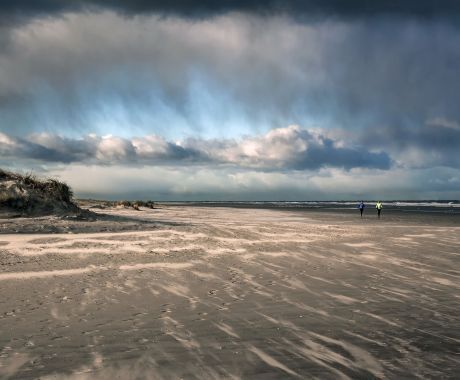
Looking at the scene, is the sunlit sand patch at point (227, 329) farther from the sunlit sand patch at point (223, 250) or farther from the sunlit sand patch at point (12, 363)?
the sunlit sand patch at point (223, 250)

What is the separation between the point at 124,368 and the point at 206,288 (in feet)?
15.7

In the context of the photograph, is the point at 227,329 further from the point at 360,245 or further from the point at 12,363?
the point at 360,245

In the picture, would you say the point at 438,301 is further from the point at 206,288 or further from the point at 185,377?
the point at 185,377

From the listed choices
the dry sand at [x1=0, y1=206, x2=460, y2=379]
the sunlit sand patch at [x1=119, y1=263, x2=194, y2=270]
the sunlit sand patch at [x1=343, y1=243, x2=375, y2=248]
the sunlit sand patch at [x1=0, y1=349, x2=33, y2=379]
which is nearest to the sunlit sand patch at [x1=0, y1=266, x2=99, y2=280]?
the dry sand at [x1=0, y1=206, x2=460, y2=379]

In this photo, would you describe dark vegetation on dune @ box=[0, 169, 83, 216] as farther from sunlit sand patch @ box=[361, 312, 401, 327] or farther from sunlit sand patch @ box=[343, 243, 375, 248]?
sunlit sand patch @ box=[361, 312, 401, 327]

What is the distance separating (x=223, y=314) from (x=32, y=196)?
21.8m

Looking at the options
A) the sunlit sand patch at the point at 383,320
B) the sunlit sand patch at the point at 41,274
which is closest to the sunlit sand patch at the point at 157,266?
the sunlit sand patch at the point at 41,274

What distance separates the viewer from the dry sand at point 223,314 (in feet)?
17.5

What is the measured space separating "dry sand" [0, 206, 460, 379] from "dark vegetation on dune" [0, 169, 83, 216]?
952 centimetres

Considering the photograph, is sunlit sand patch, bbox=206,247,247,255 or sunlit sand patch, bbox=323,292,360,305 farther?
sunlit sand patch, bbox=206,247,247,255

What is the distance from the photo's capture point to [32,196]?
2561cm

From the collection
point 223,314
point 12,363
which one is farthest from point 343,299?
point 12,363

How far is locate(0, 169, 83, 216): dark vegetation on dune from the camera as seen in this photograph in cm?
2441

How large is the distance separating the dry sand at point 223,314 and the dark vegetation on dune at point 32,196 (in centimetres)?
952
